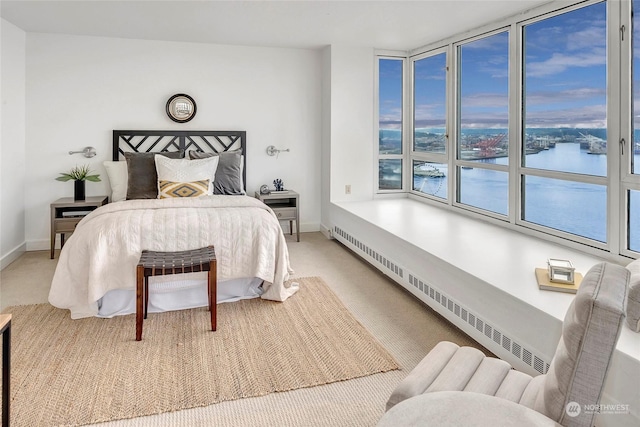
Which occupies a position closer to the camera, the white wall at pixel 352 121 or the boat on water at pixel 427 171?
the boat on water at pixel 427 171

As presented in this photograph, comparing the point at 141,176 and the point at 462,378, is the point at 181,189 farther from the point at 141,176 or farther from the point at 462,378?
the point at 462,378

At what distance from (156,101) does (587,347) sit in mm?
5002

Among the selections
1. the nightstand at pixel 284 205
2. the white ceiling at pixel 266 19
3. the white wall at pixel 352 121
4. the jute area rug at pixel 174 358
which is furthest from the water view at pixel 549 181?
the jute area rug at pixel 174 358

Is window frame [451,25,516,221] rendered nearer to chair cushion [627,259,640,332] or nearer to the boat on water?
the boat on water

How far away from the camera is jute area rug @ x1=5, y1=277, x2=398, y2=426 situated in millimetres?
2148

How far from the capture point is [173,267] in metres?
2.81

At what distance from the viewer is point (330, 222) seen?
548cm

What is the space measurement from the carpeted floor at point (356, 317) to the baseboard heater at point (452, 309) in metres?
0.11

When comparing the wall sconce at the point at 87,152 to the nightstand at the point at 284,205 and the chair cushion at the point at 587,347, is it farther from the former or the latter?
the chair cushion at the point at 587,347

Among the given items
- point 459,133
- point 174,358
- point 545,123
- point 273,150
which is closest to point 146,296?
point 174,358

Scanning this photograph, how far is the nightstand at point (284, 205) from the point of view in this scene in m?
5.21

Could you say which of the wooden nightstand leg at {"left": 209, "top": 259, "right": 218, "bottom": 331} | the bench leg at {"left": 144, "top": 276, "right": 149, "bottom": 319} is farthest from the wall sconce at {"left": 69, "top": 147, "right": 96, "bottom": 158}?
the wooden nightstand leg at {"left": 209, "top": 259, "right": 218, "bottom": 331}

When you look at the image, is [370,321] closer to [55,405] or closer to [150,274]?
[150,274]

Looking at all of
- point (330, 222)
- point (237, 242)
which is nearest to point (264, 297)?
point (237, 242)
